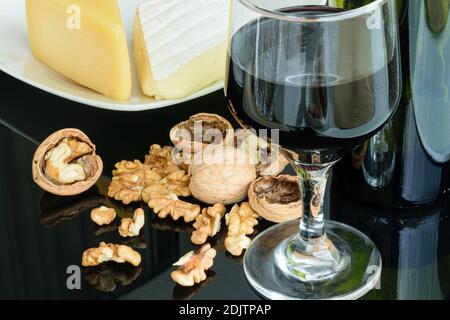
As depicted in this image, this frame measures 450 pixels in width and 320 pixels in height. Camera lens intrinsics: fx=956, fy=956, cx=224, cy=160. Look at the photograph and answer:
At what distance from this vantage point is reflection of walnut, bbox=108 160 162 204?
0.92 metres

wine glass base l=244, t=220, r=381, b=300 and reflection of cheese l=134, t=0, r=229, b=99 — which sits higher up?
reflection of cheese l=134, t=0, r=229, b=99

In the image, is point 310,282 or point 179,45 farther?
point 179,45

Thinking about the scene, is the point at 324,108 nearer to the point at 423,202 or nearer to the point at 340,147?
the point at 340,147

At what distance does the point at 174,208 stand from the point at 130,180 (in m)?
0.06

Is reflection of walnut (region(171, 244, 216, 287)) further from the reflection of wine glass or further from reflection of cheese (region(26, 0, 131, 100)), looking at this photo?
reflection of cheese (region(26, 0, 131, 100))

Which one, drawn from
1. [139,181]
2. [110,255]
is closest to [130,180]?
[139,181]

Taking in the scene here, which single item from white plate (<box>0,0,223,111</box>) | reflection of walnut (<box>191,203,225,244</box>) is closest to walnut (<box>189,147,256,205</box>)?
reflection of walnut (<box>191,203,225,244</box>)

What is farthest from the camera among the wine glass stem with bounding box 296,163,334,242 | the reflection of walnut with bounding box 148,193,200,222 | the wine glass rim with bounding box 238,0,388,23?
the reflection of walnut with bounding box 148,193,200,222

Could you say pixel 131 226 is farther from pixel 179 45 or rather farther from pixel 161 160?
pixel 179 45

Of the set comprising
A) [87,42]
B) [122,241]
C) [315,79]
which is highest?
[315,79]

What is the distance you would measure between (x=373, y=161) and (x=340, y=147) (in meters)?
0.15

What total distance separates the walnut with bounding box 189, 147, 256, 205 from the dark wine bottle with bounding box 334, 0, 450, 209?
96mm

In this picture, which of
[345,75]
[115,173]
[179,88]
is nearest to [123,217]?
[115,173]

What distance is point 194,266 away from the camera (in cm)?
83
